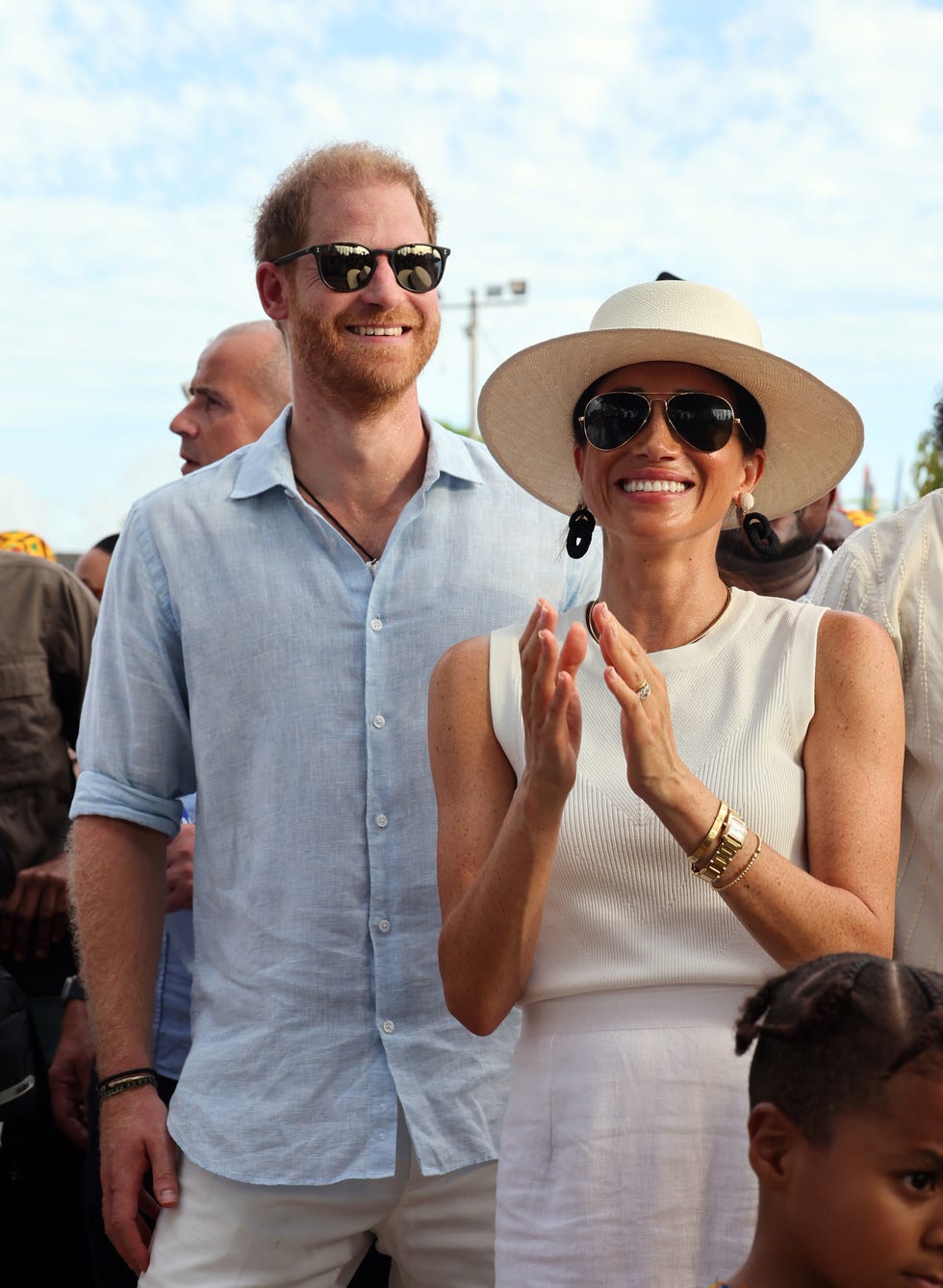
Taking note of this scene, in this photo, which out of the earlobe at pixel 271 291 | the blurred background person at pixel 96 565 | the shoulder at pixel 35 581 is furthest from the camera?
the blurred background person at pixel 96 565

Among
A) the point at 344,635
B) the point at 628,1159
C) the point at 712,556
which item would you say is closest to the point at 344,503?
the point at 344,635

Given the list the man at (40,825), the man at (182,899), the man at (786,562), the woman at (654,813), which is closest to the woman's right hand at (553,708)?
the woman at (654,813)

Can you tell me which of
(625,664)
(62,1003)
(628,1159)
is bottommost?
(62,1003)

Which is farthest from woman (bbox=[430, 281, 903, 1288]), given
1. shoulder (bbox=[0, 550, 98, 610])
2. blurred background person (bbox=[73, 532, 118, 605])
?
blurred background person (bbox=[73, 532, 118, 605])

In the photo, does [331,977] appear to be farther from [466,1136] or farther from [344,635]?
[344,635]

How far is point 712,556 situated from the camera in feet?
8.55

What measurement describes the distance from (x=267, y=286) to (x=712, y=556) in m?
1.25

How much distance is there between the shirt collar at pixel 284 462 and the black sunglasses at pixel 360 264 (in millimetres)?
311

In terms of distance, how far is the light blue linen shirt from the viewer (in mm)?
2791

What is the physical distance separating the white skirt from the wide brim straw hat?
1029 millimetres

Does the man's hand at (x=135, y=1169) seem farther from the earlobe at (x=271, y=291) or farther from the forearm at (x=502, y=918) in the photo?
the earlobe at (x=271, y=291)

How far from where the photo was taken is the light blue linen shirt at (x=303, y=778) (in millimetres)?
2791

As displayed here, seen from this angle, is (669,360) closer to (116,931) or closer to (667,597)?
(667,597)

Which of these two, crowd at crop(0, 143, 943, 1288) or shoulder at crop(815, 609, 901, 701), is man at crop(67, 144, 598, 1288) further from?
shoulder at crop(815, 609, 901, 701)
